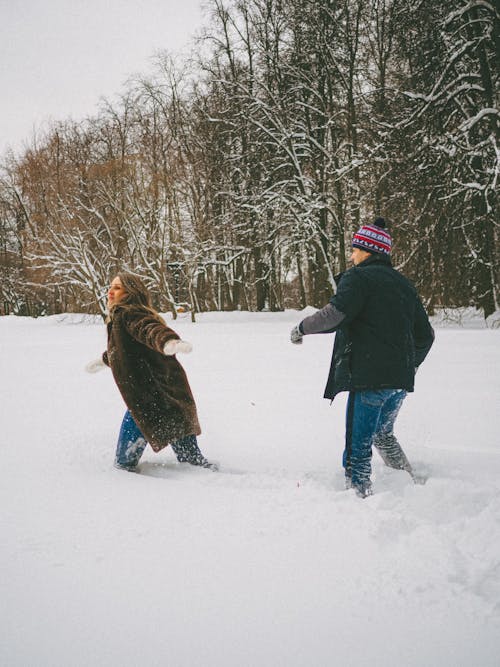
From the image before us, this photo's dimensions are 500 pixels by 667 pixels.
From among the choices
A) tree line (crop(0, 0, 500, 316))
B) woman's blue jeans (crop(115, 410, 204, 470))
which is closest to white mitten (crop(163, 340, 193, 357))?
woman's blue jeans (crop(115, 410, 204, 470))

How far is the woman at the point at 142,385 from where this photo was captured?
3.56 m

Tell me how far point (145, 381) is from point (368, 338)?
1.77m

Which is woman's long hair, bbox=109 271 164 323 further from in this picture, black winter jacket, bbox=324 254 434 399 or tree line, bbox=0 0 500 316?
tree line, bbox=0 0 500 316

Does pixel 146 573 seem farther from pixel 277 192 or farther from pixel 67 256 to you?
pixel 67 256

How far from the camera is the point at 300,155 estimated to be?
15570mm

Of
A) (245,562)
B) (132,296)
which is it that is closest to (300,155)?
(132,296)

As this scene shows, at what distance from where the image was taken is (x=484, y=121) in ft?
35.7

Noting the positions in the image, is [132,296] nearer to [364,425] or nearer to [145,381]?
[145,381]

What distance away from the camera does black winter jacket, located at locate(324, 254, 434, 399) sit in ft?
9.80

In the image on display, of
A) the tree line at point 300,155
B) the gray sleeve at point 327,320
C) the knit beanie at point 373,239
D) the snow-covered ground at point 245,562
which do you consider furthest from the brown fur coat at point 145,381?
the tree line at point 300,155

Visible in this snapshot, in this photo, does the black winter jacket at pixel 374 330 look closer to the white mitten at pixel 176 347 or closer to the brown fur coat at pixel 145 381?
the white mitten at pixel 176 347

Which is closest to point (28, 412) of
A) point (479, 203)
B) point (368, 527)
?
point (368, 527)

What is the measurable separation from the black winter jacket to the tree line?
8054 millimetres

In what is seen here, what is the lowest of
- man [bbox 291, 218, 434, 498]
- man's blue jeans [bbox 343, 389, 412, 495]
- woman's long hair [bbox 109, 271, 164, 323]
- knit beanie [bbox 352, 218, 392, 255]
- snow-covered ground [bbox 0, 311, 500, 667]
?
snow-covered ground [bbox 0, 311, 500, 667]
